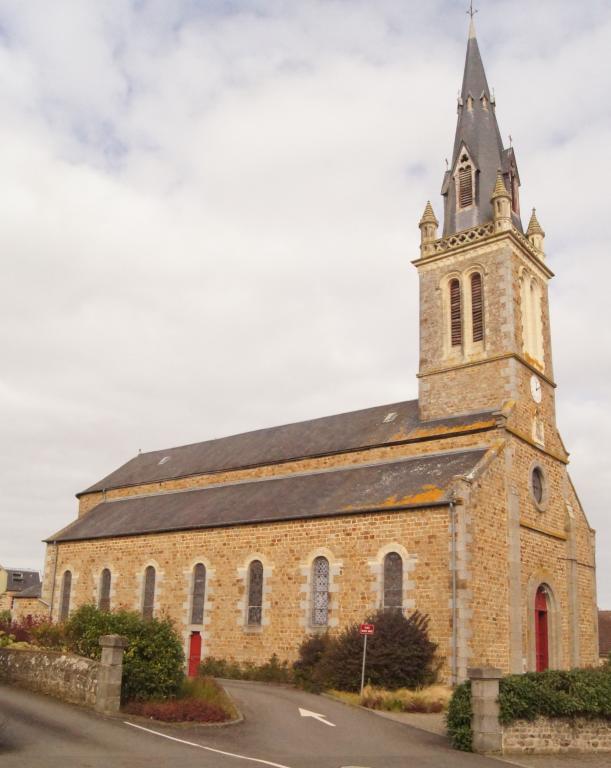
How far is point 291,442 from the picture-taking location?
1278 inches

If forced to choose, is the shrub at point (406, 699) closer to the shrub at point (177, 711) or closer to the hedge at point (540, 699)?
the hedge at point (540, 699)

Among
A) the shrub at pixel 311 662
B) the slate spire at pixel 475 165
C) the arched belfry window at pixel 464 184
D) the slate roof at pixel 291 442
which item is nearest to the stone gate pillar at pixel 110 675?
the shrub at pixel 311 662

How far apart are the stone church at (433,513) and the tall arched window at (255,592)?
2.4 inches

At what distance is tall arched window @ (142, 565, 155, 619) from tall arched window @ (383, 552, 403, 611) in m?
10.5

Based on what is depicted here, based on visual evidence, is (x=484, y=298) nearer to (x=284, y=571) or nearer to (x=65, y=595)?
(x=284, y=571)

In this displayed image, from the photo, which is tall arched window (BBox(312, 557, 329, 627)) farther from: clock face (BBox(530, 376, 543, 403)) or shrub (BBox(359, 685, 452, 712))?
clock face (BBox(530, 376, 543, 403))

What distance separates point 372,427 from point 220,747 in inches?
697

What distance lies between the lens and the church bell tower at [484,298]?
88.4ft

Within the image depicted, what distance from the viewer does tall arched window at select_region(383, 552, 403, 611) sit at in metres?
22.2

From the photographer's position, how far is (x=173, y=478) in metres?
35.2

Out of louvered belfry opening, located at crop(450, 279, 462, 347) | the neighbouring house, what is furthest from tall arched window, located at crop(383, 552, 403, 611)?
the neighbouring house

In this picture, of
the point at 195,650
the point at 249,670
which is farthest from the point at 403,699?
the point at 195,650

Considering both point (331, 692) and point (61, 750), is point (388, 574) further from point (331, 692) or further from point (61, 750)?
point (61, 750)

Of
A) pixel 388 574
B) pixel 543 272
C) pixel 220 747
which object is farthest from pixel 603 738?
pixel 543 272
